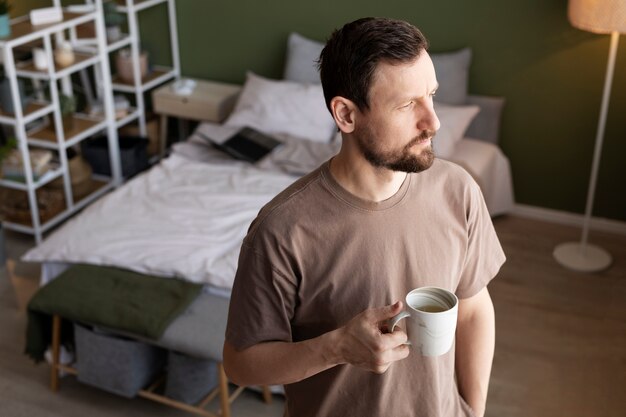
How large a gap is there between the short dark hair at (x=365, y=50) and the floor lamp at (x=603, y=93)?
2.41m

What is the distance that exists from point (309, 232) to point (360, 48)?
1.06ft

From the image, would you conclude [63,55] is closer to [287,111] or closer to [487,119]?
[287,111]

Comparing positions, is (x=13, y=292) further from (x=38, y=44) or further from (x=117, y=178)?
(x=38, y=44)

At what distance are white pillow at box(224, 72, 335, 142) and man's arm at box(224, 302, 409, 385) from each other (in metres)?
2.90

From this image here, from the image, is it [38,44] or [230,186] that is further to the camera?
[38,44]

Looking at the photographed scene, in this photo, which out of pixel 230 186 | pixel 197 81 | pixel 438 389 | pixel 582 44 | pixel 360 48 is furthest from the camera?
pixel 197 81

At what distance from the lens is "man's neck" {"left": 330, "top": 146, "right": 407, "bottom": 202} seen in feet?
4.62

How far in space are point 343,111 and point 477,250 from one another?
1.27 ft

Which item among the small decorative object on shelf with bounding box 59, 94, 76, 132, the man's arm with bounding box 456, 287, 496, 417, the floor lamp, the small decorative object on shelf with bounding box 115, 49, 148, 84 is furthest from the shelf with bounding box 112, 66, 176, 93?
the man's arm with bounding box 456, 287, 496, 417

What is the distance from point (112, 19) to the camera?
4.61m

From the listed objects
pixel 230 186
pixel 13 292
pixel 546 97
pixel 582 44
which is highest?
pixel 582 44

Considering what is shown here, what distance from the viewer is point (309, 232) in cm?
139

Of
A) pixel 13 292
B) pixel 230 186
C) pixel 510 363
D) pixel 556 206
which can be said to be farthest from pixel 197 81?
pixel 510 363

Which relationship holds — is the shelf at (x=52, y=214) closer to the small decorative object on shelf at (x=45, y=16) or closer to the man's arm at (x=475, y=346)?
the small decorative object on shelf at (x=45, y=16)
